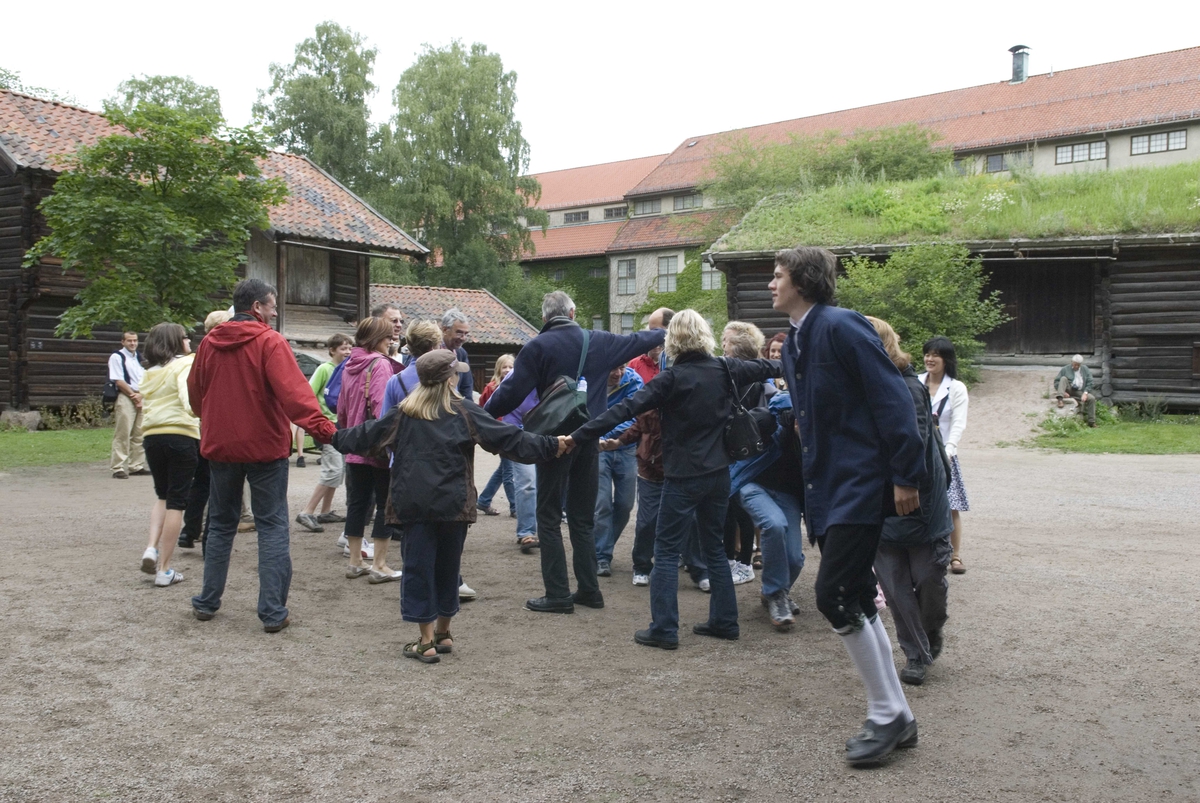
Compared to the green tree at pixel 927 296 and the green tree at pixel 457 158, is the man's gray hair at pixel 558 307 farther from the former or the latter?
the green tree at pixel 457 158

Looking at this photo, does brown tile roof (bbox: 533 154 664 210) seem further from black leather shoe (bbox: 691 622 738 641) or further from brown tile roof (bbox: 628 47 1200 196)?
black leather shoe (bbox: 691 622 738 641)

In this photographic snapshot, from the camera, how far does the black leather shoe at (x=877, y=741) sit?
142 inches

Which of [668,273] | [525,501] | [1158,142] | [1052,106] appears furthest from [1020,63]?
[525,501]

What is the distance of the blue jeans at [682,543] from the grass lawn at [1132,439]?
44.1 ft

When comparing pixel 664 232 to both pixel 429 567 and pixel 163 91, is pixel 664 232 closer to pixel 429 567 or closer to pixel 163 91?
pixel 163 91

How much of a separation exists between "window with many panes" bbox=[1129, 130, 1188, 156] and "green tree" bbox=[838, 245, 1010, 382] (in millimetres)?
20510

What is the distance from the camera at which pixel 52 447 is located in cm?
1636

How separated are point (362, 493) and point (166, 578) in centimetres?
135

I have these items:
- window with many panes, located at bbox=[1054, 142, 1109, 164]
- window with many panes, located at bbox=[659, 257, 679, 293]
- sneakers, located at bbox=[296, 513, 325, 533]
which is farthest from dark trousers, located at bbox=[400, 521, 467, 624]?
window with many panes, located at bbox=[659, 257, 679, 293]

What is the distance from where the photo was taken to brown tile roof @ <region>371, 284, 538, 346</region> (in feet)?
110

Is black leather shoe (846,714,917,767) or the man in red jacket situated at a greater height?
the man in red jacket

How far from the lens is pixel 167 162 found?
15297 millimetres

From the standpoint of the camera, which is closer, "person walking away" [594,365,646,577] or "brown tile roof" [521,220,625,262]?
"person walking away" [594,365,646,577]

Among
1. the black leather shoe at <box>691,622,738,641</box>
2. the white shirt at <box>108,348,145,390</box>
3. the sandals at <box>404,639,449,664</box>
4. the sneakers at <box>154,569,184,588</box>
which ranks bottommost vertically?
the black leather shoe at <box>691,622,738,641</box>
